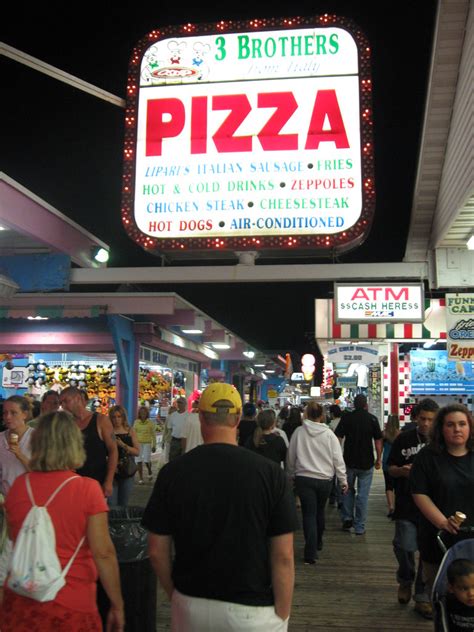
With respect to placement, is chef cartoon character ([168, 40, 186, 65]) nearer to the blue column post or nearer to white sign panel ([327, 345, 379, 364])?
the blue column post

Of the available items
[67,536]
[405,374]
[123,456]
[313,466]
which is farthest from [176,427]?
[67,536]

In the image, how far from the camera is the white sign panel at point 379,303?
292 inches

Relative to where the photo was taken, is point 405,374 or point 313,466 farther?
point 405,374

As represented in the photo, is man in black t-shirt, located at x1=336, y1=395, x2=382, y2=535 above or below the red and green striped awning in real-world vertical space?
below

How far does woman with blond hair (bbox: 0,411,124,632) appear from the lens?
8.41ft

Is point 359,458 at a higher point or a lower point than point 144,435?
higher

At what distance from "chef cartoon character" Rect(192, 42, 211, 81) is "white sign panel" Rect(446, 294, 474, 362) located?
170 inches

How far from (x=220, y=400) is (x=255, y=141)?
417 cm

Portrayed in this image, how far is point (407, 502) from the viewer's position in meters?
5.55

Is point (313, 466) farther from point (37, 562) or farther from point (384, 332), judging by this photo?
point (37, 562)

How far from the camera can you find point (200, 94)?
641 cm

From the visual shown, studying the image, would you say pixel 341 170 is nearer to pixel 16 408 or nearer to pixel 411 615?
pixel 16 408

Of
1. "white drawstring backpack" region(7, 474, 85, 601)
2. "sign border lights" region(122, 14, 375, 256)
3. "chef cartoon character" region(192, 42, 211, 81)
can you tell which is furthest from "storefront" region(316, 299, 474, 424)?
"white drawstring backpack" region(7, 474, 85, 601)

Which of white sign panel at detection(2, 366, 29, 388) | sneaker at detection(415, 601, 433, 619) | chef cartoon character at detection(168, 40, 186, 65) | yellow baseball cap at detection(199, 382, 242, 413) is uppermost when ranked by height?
chef cartoon character at detection(168, 40, 186, 65)
